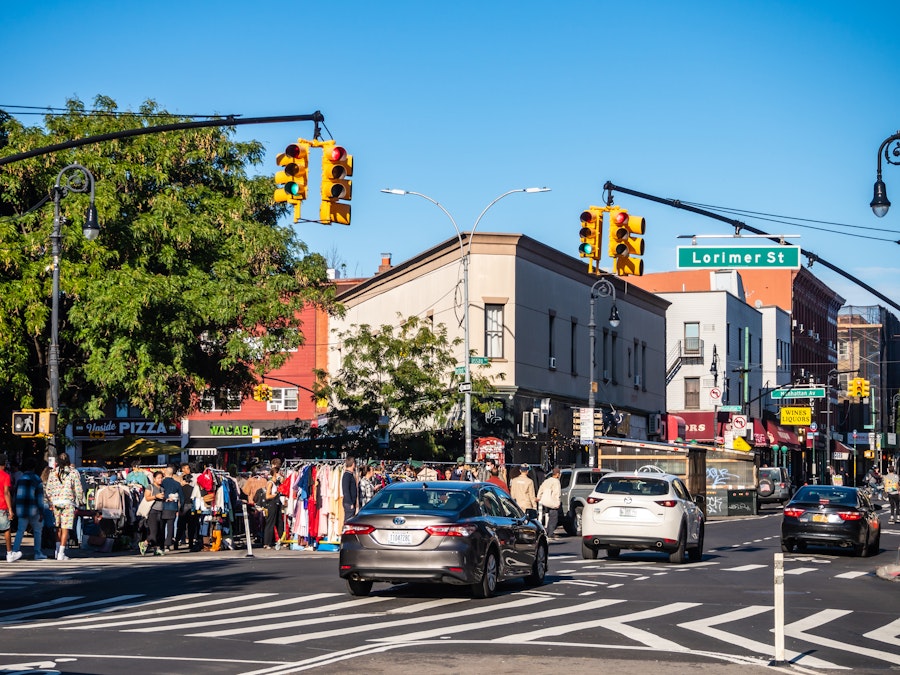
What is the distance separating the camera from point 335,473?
29781 millimetres

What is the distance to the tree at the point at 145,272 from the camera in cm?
3272

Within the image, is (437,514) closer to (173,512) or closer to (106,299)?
(173,512)

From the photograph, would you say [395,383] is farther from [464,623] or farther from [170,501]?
[464,623]

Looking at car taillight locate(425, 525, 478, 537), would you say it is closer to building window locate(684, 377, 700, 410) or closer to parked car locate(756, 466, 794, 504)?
parked car locate(756, 466, 794, 504)

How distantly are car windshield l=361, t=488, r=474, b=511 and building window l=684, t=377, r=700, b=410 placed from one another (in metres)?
63.8

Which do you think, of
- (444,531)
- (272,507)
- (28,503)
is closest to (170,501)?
(28,503)

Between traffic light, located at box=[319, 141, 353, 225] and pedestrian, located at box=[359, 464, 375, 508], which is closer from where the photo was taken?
traffic light, located at box=[319, 141, 353, 225]

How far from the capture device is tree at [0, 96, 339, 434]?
32.7 metres

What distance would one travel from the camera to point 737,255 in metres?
23.0

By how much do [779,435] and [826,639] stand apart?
253 ft

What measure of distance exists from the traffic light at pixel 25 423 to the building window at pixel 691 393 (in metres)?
56.7

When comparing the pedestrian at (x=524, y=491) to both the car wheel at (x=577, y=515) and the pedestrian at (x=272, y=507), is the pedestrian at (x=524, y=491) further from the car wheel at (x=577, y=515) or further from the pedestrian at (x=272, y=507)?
the car wheel at (x=577, y=515)

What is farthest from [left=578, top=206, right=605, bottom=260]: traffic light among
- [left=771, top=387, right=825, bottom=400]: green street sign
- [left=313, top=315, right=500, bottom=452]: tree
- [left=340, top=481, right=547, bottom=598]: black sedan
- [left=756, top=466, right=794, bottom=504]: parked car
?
[left=771, top=387, right=825, bottom=400]: green street sign

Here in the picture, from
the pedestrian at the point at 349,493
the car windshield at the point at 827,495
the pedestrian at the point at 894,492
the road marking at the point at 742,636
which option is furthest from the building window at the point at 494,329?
the road marking at the point at 742,636
